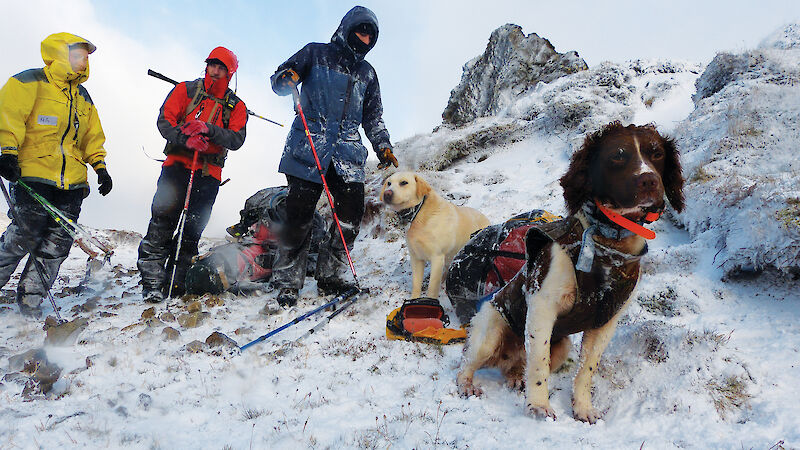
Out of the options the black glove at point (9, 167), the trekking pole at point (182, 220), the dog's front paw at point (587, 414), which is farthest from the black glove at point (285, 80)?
the dog's front paw at point (587, 414)

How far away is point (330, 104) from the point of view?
4883 millimetres

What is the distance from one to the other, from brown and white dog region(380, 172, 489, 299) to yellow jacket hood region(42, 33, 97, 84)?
13.7 ft

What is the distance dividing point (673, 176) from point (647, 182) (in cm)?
Result: 53

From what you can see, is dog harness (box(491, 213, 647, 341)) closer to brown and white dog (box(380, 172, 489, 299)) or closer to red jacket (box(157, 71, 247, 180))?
brown and white dog (box(380, 172, 489, 299))

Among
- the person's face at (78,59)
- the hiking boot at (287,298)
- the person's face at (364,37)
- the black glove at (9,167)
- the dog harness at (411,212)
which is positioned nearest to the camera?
the black glove at (9,167)

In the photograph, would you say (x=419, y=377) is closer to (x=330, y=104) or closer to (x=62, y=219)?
(x=330, y=104)

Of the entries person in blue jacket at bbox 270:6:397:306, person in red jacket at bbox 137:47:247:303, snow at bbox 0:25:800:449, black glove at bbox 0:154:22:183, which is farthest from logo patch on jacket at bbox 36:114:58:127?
person in blue jacket at bbox 270:6:397:306

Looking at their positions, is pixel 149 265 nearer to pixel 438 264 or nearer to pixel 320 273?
pixel 320 273

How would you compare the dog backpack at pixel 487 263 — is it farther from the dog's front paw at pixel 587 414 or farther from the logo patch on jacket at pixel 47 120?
the logo patch on jacket at pixel 47 120

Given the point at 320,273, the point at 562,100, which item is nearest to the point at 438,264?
the point at 320,273

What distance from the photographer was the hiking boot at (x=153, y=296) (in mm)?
4930

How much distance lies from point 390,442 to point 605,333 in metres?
1.51

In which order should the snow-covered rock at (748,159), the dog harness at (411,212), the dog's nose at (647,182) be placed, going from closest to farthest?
the dog's nose at (647,182) → the snow-covered rock at (748,159) → the dog harness at (411,212)

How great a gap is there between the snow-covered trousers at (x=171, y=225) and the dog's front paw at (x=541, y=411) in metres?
4.88
